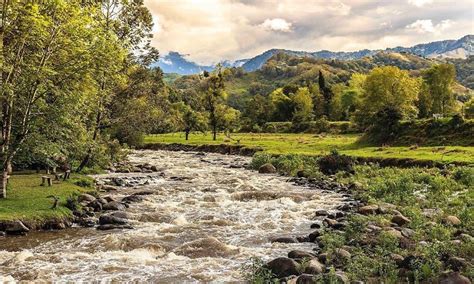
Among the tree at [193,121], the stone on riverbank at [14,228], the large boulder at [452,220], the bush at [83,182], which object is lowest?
the large boulder at [452,220]

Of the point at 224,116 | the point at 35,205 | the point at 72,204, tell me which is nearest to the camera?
the point at 35,205

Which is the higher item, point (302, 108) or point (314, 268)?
point (302, 108)

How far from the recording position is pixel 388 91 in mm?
88125

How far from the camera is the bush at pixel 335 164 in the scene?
45.6 meters

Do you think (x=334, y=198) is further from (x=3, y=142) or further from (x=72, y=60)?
(x=3, y=142)

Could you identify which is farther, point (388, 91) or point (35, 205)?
point (388, 91)

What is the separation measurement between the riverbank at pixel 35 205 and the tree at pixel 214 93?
64830 millimetres

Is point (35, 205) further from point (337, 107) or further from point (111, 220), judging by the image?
point (337, 107)

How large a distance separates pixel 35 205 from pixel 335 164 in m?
31.3

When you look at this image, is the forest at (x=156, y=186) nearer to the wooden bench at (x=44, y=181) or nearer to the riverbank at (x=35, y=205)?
the riverbank at (x=35, y=205)

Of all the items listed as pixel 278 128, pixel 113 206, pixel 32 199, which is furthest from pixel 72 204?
pixel 278 128

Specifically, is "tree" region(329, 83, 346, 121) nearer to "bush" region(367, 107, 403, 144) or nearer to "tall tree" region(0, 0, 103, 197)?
"bush" region(367, 107, 403, 144)

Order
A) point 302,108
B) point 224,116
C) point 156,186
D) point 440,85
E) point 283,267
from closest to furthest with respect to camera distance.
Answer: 1. point 283,267
2. point 156,186
3. point 224,116
4. point 440,85
5. point 302,108

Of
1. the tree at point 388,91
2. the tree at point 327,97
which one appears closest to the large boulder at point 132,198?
the tree at point 388,91
